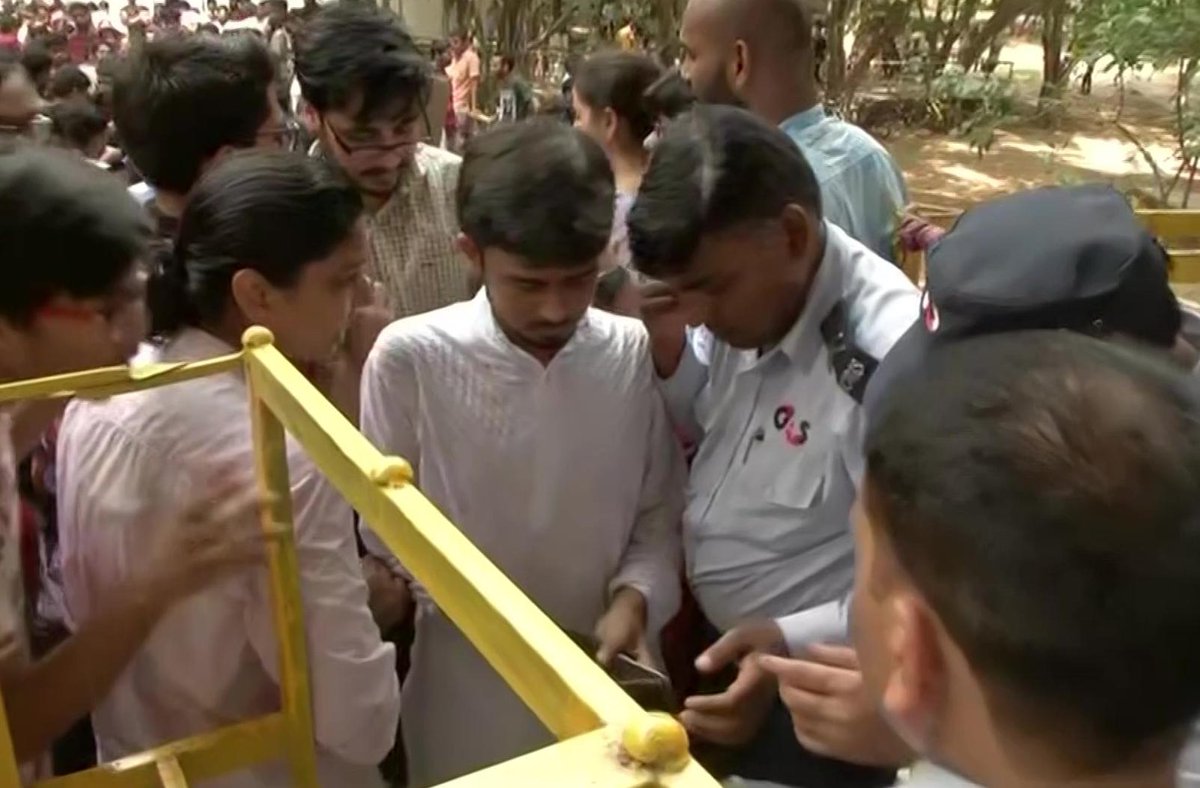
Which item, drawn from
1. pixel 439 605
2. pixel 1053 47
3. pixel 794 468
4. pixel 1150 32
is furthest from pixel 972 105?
pixel 439 605

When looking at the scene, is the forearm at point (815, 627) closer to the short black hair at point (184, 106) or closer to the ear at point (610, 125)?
the short black hair at point (184, 106)

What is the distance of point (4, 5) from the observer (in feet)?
42.3

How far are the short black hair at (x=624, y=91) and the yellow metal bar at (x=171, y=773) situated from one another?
5.68 feet

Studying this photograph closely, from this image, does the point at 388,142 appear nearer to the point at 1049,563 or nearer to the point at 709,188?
the point at 709,188

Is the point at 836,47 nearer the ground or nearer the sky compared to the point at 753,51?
nearer the ground

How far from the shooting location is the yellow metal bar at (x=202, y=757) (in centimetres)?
111

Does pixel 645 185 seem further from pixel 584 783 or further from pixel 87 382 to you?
pixel 584 783

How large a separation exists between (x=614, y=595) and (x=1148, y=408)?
3.02 feet

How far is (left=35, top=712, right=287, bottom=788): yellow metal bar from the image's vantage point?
3.65 ft

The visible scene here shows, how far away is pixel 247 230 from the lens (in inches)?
51.2

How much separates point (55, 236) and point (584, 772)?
34.6 inches

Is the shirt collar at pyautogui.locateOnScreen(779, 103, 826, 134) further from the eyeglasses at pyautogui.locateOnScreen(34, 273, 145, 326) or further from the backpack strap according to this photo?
the eyeglasses at pyautogui.locateOnScreen(34, 273, 145, 326)

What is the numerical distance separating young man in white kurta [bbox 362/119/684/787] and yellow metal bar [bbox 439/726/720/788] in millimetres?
889

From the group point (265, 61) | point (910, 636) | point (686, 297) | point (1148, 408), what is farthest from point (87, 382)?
point (265, 61)
